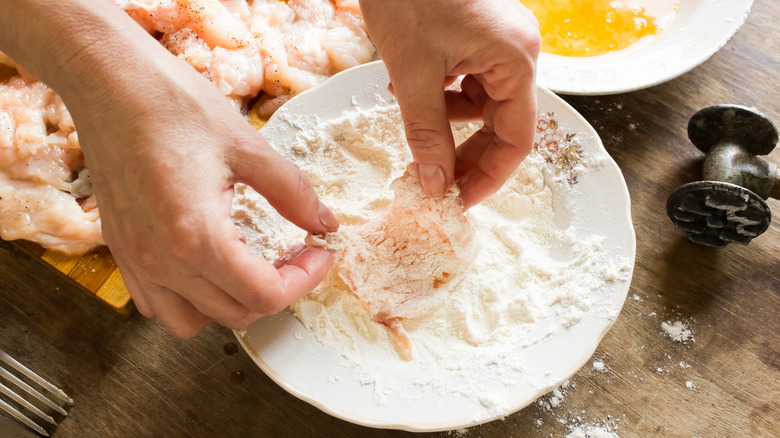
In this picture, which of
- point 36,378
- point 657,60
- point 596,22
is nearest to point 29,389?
point 36,378

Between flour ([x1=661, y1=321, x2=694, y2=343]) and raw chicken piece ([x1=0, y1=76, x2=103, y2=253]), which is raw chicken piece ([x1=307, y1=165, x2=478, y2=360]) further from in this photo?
raw chicken piece ([x1=0, y1=76, x2=103, y2=253])

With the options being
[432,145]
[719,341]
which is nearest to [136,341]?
[432,145]

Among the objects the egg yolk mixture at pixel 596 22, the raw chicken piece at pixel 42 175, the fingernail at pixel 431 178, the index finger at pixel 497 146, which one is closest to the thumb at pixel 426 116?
the fingernail at pixel 431 178

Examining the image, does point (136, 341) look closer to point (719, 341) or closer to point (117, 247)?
point (117, 247)

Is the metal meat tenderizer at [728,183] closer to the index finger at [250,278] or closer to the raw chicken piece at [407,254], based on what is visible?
the raw chicken piece at [407,254]

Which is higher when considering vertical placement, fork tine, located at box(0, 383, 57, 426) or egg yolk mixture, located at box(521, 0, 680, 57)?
egg yolk mixture, located at box(521, 0, 680, 57)

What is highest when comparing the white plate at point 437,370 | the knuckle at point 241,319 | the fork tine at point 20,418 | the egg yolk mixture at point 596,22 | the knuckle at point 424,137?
the knuckle at point 424,137

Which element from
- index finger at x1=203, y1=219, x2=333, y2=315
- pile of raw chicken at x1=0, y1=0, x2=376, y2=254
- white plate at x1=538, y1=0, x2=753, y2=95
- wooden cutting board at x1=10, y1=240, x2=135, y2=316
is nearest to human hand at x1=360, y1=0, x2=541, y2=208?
index finger at x1=203, y1=219, x2=333, y2=315
